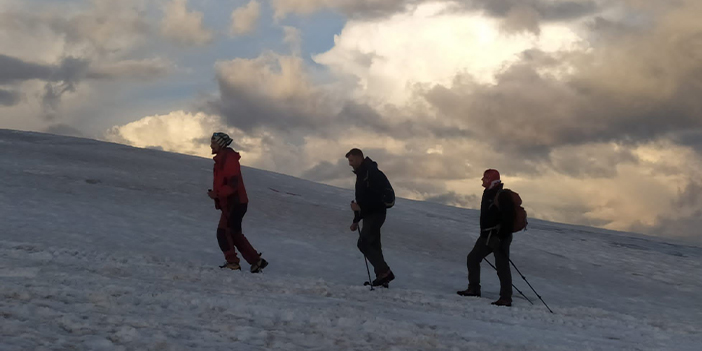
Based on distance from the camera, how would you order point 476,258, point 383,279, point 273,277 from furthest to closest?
point 476,258 → point 383,279 → point 273,277

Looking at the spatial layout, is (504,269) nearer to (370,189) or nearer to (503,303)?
(503,303)

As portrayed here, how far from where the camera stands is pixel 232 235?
364 inches

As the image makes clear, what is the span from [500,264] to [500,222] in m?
0.57

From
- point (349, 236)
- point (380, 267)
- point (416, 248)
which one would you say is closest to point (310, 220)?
point (349, 236)

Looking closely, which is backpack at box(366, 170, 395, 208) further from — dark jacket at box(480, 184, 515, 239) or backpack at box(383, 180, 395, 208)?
dark jacket at box(480, 184, 515, 239)

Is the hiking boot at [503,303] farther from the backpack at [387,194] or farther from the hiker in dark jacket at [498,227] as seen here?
the backpack at [387,194]

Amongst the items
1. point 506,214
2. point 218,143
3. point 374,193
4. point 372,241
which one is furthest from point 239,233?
point 506,214

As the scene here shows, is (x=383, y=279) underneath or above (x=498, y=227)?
underneath

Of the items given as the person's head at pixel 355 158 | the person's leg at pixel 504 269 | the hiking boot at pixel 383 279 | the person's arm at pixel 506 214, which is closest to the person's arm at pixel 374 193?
the person's head at pixel 355 158

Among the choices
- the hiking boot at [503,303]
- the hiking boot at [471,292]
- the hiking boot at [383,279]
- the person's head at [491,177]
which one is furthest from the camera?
the hiking boot at [471,292]

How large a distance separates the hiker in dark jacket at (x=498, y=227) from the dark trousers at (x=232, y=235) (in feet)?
10.6

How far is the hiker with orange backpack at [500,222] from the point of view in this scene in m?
8.73

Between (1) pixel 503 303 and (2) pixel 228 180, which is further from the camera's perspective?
(2) pixel 228 180

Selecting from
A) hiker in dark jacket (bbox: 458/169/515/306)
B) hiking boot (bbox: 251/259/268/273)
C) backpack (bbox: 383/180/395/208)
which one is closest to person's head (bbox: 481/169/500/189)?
hiker in dark jacket (bbox: 458/169/515/306)
